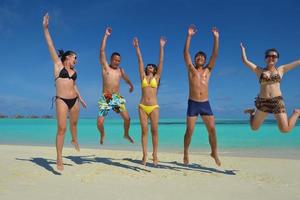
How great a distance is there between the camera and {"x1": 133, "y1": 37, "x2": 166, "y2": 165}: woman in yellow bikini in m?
7.99

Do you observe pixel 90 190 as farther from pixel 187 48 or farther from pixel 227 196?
pixel 187 48

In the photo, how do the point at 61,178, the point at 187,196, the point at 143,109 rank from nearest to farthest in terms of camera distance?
the point at 187,196
the point at 61,178
the point at 143,109

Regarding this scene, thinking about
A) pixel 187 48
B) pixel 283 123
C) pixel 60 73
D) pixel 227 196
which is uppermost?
pixel 187 48

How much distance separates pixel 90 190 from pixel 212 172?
2987mm

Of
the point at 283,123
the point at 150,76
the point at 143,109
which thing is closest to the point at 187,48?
the point at 150,76

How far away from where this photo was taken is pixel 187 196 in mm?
5305

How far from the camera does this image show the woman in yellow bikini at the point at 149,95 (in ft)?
26.2

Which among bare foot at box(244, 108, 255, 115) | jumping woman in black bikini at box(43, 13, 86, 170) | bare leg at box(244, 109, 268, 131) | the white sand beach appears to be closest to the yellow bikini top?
jumping woman in black bikini at box(43, 13, 86, 170)

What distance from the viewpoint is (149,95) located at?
316 inches

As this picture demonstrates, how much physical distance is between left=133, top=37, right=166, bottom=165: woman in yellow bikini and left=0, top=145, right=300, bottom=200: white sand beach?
78cm

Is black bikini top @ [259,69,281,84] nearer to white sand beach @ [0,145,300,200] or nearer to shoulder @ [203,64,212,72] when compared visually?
shoulder @ [203,64,212,72]

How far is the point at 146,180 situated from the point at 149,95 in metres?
2.23

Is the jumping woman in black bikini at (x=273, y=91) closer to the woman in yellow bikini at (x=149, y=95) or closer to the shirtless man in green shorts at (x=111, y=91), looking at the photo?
the woman in yellow bikini at (x=149, y=95)

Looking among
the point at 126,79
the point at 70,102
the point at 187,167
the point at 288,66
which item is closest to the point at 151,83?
the point at 126,79
